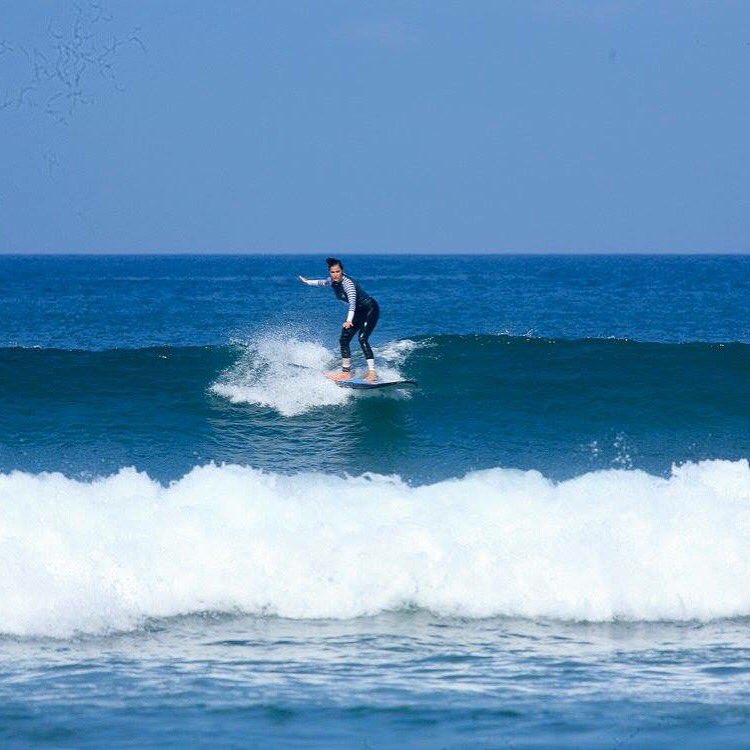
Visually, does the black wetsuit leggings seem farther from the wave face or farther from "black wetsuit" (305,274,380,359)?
the wave face

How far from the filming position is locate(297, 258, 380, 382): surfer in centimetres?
1608

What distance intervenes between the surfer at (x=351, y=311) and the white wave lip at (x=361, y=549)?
Result: 5.55 metres

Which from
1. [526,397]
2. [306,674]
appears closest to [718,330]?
[526,397]

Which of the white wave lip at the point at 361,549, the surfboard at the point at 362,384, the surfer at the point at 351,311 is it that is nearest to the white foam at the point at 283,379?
the surfboard at the point at 362,384

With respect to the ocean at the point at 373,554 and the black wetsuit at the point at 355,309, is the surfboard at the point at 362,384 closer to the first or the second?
the ocean at the point at 373,554

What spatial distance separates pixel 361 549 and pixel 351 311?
287 inches

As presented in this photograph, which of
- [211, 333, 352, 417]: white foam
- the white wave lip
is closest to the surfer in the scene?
[211, 333, 352, 417]: white foam

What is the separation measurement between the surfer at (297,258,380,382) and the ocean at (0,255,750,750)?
0.44m

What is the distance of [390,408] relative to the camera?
16641 mm

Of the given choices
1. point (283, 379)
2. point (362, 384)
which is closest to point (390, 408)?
point (362, 384)

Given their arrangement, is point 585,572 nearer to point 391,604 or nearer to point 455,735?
point 391,604

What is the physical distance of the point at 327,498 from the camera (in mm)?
10680

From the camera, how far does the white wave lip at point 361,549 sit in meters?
8.88

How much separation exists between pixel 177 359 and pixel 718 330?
940 inches
